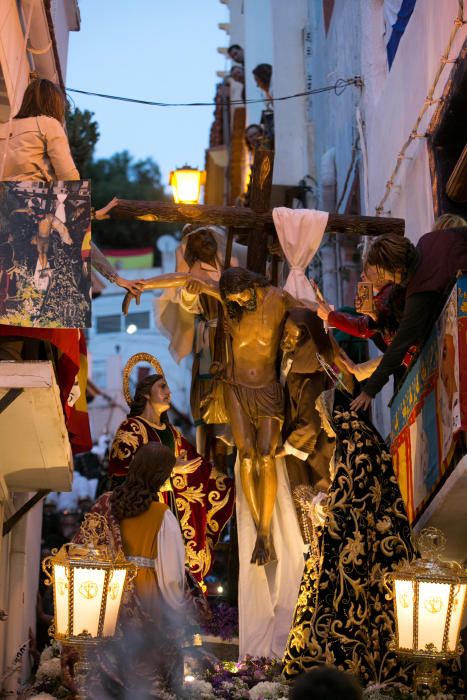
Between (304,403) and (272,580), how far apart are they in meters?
1.67

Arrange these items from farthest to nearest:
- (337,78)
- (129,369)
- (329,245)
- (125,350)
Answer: (125,350), (329,245), (337,78), (129,369)

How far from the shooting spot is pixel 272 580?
1095 centimetres

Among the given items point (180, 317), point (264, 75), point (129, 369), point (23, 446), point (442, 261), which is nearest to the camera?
point (23, 446)

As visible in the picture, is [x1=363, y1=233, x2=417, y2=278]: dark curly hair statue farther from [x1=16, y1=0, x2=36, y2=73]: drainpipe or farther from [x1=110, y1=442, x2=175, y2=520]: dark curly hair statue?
[x1=16, y1=0, x2=36, y2=73]: drainpipe

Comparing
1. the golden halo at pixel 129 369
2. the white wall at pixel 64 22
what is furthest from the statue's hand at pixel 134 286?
the white wall at pixel 64 22

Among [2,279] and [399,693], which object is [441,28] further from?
[399,693]

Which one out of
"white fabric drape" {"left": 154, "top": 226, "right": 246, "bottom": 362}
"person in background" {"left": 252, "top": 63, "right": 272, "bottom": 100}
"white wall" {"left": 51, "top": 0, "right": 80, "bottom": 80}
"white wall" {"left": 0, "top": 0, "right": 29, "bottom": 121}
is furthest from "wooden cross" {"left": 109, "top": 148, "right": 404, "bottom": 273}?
"person in background" {"left": 252, "top": 63, "right": 272, "bottom": 100}

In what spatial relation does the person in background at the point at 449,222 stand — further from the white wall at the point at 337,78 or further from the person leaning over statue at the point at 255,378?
the white wall at the point at 337,78

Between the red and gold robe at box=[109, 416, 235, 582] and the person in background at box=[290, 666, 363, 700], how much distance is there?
6.55 m

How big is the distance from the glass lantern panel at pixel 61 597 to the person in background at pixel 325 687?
375 centimetres

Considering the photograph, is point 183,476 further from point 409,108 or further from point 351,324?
point 409,108

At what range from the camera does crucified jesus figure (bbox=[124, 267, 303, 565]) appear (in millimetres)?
11039

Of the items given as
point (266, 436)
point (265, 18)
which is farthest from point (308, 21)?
point (266, 436)

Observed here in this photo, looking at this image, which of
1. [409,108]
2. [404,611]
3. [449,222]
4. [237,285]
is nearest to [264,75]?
[409,108]
